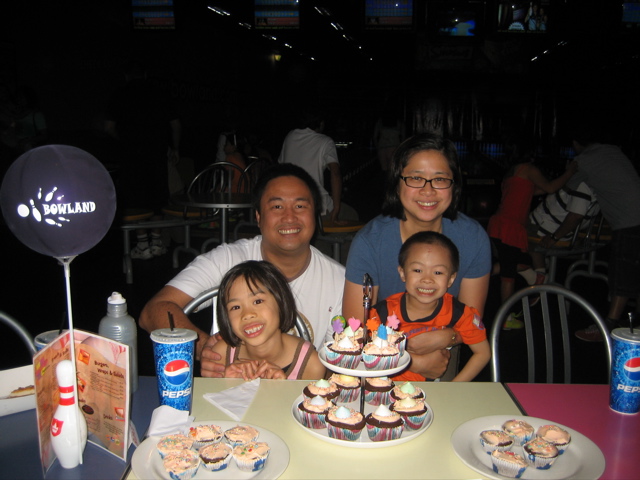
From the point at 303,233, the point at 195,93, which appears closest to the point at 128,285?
the point at 303,233

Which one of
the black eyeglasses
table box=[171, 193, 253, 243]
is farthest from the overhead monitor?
the black eyeglasses

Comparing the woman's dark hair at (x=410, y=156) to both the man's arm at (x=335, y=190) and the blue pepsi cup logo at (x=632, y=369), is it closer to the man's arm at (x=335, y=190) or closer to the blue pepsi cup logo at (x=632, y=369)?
the blue pepsi cup logo at (x=632, y=369)

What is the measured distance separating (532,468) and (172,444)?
760 millimetres

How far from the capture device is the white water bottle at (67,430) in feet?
3.72

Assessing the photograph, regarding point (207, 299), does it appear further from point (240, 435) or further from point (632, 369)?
point (632, 369)

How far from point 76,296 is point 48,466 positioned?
4.03m

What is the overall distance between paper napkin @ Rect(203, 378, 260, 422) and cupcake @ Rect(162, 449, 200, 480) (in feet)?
0.84

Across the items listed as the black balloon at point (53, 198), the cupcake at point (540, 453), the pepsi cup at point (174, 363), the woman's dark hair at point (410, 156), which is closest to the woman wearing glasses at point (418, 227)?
the woman's dark hair at point (410, 156)

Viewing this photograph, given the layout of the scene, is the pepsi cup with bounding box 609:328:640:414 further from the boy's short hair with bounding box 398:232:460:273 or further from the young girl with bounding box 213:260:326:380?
the young girl with bounding box 213:260:326:380

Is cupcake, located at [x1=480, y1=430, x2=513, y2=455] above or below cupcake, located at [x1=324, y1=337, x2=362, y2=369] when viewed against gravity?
below

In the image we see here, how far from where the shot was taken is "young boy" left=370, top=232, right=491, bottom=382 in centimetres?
198

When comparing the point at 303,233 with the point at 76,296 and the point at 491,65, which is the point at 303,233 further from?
the point at 491,65

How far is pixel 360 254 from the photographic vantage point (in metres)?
2.17

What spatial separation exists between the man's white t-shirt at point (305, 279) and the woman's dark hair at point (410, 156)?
14.2 inches
